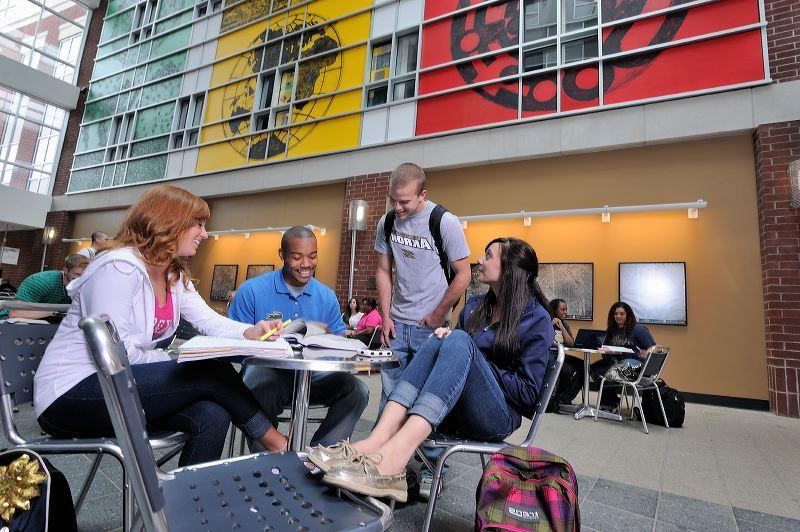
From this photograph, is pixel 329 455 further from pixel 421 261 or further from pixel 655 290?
pixel 655 290

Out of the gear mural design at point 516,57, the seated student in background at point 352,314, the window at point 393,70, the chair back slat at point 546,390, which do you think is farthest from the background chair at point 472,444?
the window at point 393,70

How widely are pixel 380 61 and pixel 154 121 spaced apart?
22.5ft

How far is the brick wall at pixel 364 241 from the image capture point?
737 cm

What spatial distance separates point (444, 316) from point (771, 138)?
5.33 m

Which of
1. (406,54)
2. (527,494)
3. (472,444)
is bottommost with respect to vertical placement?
(527,494)

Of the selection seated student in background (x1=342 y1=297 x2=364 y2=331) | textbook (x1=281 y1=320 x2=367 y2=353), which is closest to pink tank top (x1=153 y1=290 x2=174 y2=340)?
textbook (x1=281 y1=320 x2=367 y2=353)

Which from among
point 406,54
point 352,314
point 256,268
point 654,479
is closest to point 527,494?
point 654,479

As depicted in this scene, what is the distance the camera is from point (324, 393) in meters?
1.88

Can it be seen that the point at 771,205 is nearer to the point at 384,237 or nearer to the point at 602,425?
the point at 602,425

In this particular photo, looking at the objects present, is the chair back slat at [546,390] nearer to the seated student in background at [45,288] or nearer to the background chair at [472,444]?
the background chair at [472,444]

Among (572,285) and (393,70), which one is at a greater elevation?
(393,70)

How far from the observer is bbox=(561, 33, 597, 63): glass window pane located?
20.0ft

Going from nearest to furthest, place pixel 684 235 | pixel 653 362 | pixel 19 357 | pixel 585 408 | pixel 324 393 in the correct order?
pixel 19 357
pixel 324 393
pixel 653 362
pixel 585 408
pixel 684 235

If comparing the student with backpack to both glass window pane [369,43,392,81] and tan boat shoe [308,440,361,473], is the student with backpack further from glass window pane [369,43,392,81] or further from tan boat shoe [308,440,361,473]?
glass window pane [369,43,392,81]
